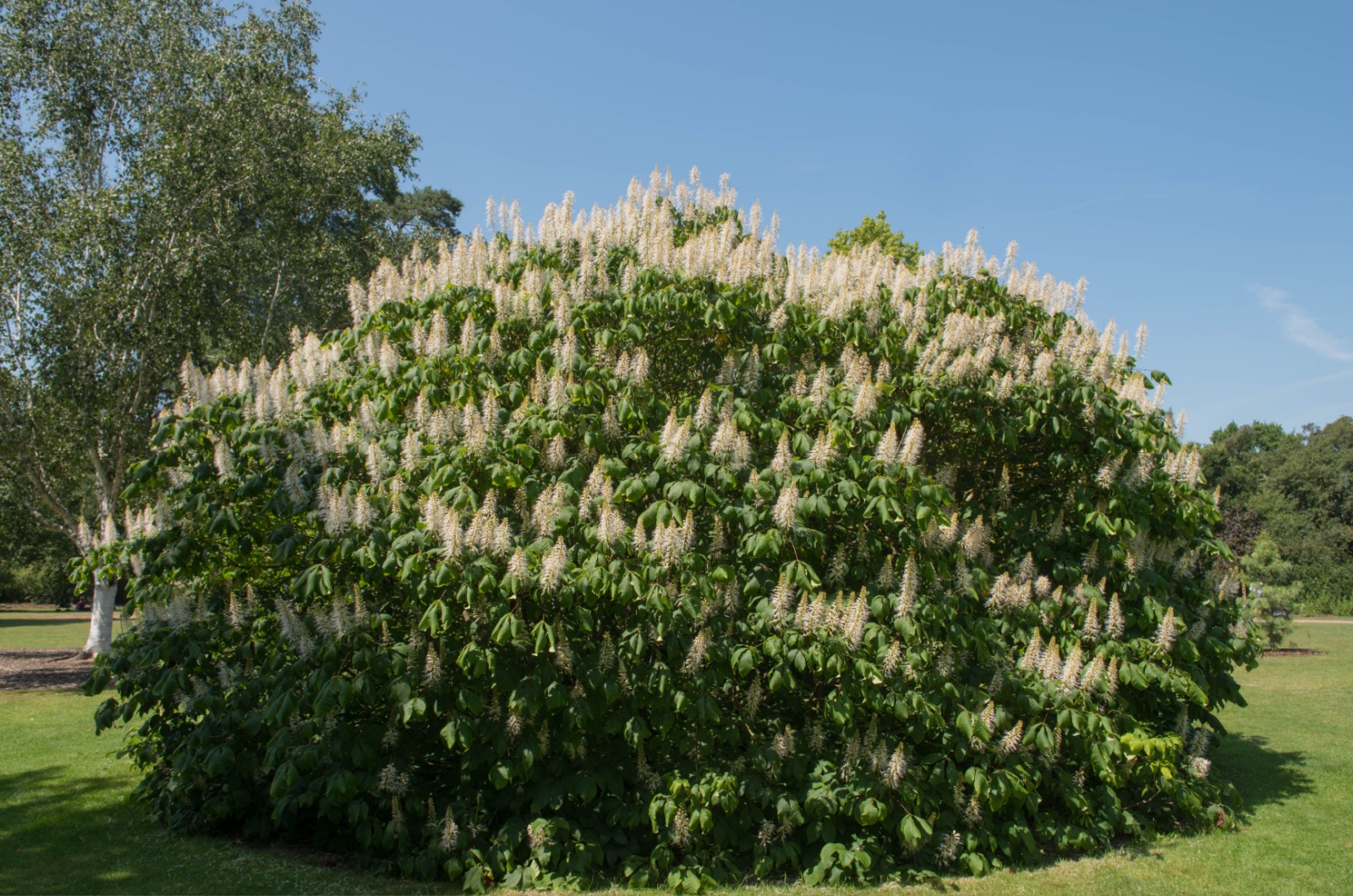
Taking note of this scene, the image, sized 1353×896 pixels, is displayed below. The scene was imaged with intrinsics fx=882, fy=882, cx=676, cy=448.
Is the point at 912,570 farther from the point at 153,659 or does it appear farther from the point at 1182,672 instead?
the point at 153,659

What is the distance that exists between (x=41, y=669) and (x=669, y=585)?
59.7ft

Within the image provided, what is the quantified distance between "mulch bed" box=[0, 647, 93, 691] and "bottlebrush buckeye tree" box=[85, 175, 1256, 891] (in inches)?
431

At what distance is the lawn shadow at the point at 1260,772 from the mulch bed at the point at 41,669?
16.8m

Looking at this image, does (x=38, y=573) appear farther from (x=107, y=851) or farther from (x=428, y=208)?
(x=107, y=851)

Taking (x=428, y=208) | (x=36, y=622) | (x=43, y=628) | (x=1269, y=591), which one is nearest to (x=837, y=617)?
(x=1269, y=591)

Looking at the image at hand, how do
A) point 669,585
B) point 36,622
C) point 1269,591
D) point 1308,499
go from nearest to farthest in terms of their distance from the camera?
point 669,585, point 1269,591, point 36,622, point 1308,499

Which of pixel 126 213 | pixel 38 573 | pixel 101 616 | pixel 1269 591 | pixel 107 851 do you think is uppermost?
pixel 126 213

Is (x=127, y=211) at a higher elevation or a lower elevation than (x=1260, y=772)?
higher

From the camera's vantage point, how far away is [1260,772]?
9.72 meters

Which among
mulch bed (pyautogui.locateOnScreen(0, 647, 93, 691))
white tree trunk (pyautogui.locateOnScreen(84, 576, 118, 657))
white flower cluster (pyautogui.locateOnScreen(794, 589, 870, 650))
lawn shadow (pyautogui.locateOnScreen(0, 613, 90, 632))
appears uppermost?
white flower cluster (pyautogui.locateOnScreen(794, 589, 870, 650))

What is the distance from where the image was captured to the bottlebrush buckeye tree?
5977 mm

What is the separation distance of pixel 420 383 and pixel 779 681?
344cm

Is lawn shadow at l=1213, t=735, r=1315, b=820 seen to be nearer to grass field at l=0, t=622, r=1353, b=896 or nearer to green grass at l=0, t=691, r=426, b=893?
grass field at l=0, t=622, r=1353, b=896

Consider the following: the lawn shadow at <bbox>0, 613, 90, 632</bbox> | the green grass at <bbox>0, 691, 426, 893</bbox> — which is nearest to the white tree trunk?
the green grass at <bbox>0, 691, 426, 893</bbox>
